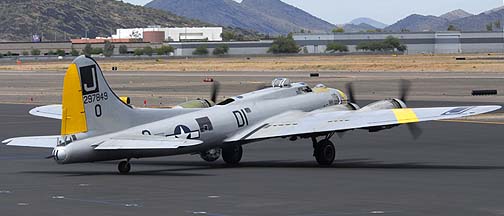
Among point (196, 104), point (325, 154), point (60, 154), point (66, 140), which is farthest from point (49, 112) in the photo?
point (325, 154)

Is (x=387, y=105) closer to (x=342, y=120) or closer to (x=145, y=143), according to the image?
(x=342, y=120)

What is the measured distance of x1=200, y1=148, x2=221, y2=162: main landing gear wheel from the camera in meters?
33.9

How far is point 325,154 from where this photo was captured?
110ft

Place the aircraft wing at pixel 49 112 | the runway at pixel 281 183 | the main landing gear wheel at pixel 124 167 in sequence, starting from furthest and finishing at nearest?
the aircraft wing at pixel 49 112, the main landing gear wheel at pixel 124 167, the runway at pixel 281 183

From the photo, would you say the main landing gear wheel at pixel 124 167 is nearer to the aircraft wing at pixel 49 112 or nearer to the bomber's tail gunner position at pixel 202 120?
the bomber's tail gunner position at pixel 202 120

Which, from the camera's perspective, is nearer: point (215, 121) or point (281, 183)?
point (281, 183)

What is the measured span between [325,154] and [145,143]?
660cm

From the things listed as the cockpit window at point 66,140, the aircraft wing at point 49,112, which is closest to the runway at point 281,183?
the cockpit window at point 66,140

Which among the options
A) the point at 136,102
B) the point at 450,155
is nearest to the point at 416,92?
the point at 136,102

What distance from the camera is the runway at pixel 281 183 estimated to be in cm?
2336

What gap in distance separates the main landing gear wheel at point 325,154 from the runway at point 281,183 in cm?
29

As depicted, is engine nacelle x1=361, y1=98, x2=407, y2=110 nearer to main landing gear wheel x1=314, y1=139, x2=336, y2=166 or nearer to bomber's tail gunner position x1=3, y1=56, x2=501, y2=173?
bomber's tail gunner position x1=3, y1=56, x2=501, y2=173

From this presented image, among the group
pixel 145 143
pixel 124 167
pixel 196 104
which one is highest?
pixel 196 104

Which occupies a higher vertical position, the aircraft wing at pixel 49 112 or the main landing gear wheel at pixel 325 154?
the aircraft wing at pixel 49 112
